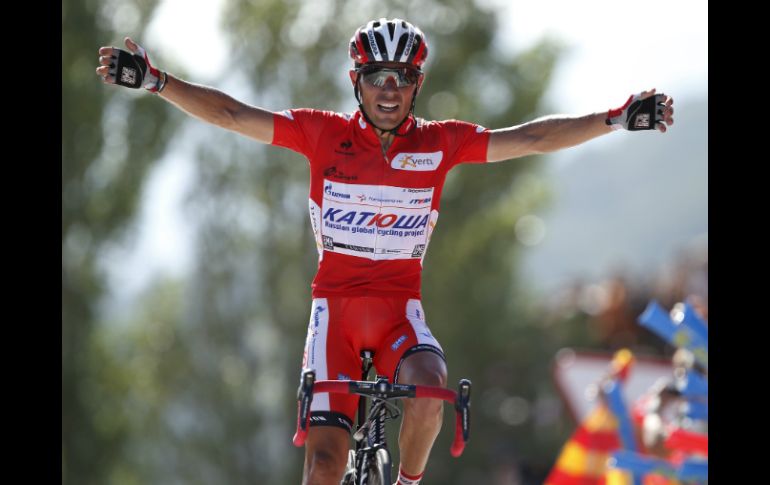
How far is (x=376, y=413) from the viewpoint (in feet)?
21.1

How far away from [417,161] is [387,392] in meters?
1.61

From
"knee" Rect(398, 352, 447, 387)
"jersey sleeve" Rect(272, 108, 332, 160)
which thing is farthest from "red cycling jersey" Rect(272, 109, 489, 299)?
"knee" Rect(398, 352, 447, 387)

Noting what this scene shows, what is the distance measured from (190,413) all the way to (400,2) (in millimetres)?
9637

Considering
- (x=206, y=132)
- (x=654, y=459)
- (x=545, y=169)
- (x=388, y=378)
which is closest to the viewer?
(x=388, y=378)

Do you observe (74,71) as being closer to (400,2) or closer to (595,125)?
(400,2)

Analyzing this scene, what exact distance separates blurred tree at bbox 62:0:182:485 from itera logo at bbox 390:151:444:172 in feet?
49.1

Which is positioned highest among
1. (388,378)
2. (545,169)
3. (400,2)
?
(400,2)

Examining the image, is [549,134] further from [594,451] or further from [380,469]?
[594,451]

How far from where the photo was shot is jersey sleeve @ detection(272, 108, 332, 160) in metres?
6.98

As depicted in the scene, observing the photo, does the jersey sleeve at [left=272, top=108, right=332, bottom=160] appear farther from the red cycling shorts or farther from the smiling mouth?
the red cycling shorts

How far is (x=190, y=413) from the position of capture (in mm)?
25406

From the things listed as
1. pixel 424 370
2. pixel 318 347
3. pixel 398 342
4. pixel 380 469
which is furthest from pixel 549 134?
pixel 380 469

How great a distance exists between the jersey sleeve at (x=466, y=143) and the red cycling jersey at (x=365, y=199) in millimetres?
127

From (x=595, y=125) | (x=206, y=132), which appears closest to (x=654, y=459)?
(x=595, y=125)
